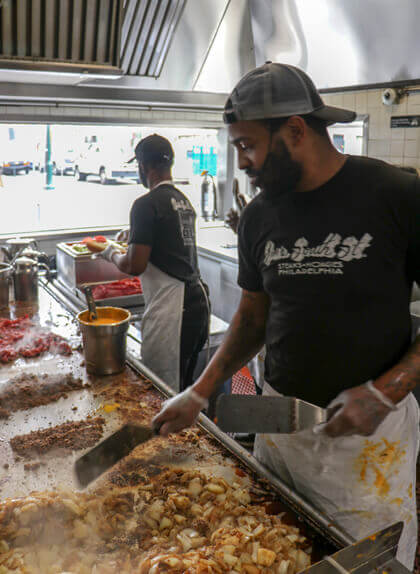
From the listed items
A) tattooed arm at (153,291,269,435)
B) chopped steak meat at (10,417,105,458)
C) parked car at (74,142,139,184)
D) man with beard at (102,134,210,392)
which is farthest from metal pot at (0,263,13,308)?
parked car at (74,142,139,184)

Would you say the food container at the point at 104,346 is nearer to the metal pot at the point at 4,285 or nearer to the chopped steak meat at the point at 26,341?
the chopped steak meat at the point at 26,341

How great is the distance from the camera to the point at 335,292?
140 centimetres

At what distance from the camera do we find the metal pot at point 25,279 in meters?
Result: 3.25

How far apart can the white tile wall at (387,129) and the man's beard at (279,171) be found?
248 centimetres

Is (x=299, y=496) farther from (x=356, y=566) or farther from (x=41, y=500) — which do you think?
(x=41, y=500)

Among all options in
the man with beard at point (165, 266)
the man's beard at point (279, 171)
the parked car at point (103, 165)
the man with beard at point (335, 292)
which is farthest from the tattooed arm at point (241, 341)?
the parked car at point (103, 165)

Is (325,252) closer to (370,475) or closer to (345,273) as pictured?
(345,273)

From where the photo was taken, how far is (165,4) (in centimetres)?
376

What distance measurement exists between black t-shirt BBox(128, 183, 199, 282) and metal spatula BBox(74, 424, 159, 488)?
4.68ft

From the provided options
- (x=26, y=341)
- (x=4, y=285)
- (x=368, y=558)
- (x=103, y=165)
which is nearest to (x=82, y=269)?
(x=4, y=285)

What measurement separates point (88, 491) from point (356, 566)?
782mm

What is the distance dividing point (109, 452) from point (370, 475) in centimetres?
77

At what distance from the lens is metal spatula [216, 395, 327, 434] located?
1.28 metres

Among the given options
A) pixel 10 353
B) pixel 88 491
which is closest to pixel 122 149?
pixel 10 353
